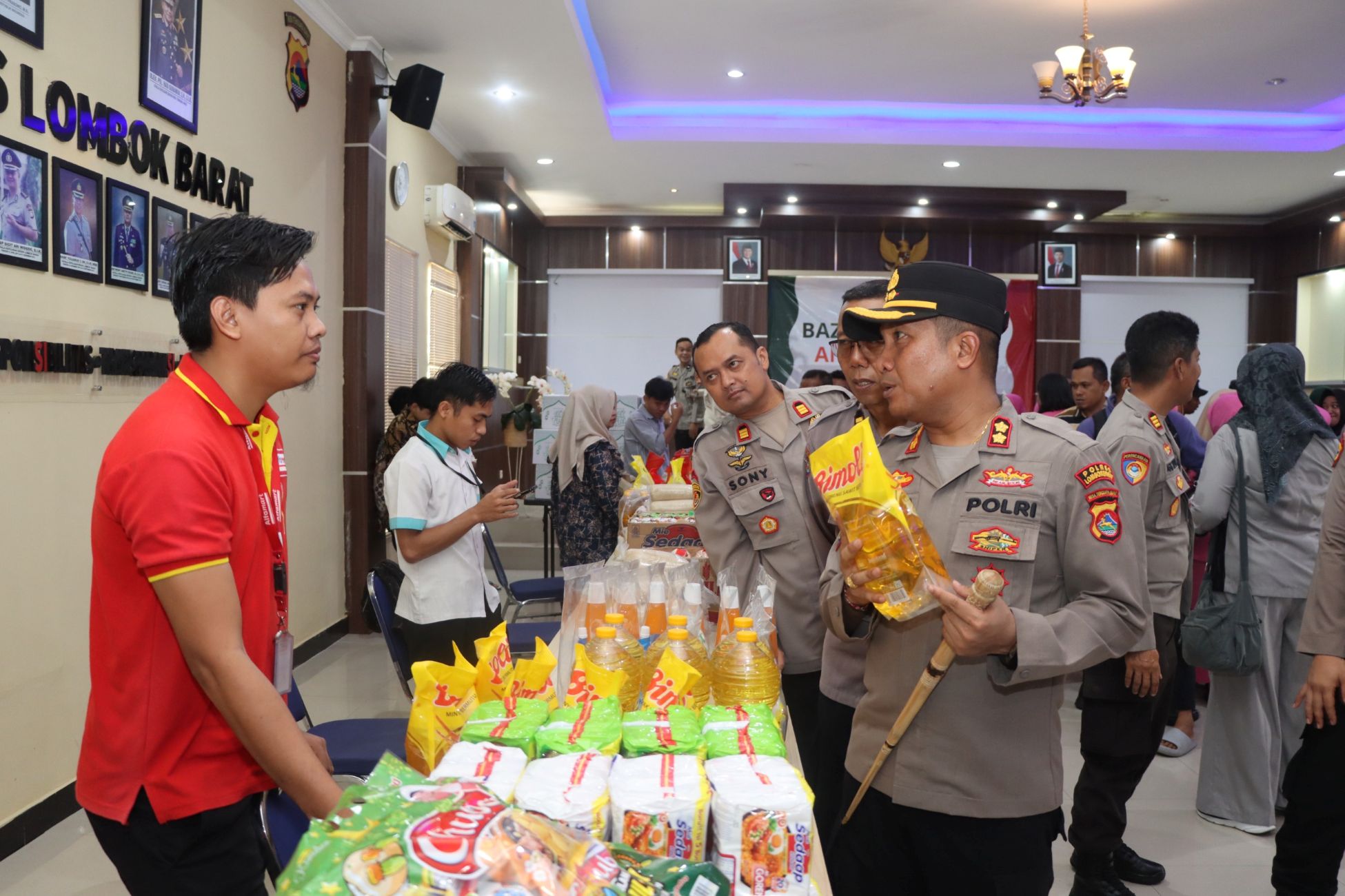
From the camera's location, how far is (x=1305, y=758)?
2.08 m

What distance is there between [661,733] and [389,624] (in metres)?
2.01

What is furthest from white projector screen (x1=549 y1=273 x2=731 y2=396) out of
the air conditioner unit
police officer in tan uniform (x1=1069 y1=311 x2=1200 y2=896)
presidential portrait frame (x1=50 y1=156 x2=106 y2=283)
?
police officer in tan uniform (x1=1069 y1=311 x2=1200 y2=896)

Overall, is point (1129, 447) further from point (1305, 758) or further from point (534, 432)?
point (534, 432)

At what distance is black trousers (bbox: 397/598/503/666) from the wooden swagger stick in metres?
1.75

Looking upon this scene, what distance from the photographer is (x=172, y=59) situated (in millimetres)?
3596

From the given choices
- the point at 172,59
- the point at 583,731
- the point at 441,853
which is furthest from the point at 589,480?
the point at 441,853

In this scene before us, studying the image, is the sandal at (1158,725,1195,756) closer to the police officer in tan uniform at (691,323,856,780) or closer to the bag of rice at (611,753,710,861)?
the police officer in tan uniform at (691,323,856,780)

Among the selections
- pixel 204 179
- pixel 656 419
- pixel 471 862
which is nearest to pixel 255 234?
pixel 471 862

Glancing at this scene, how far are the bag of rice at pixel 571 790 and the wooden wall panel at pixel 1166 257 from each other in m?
11.8

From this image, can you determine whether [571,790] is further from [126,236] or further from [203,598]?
[126,236]

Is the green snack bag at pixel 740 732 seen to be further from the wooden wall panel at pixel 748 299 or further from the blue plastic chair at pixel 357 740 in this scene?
the wooden wall panel at pixel 748 299

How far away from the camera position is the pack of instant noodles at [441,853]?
28.7 inches

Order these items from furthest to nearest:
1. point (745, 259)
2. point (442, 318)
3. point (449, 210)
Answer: point (745, 259) → point (442, 318) → point (449, 210)

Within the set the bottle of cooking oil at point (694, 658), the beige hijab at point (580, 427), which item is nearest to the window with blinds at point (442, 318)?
the beige hijab at point (580, 427)
